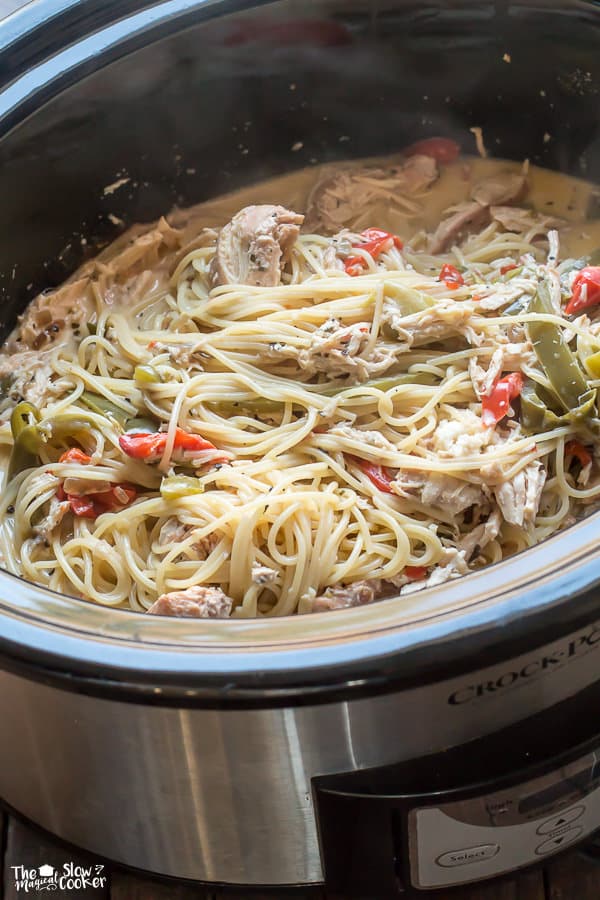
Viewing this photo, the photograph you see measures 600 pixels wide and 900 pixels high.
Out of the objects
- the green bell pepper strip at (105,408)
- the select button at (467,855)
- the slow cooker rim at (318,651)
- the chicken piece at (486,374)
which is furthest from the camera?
the green bell pepper strip at (105,408)

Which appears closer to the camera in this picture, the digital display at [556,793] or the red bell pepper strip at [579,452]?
the digital display at [556,793]

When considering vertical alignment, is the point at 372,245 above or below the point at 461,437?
above

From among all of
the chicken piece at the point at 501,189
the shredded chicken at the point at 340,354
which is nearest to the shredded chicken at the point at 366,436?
the shredded chicken at the point at 340,354

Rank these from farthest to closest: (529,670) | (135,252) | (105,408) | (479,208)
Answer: (479,208) < (135,252) < (105,408) < (529,670)

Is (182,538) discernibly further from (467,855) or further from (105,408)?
(467,855)

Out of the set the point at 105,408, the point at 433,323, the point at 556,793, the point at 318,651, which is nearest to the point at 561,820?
the point at 556,793

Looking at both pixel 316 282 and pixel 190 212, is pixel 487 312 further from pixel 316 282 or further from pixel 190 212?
pixel 190 212

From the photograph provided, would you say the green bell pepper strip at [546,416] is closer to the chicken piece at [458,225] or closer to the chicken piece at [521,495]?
the chicken piece at [521,495]
